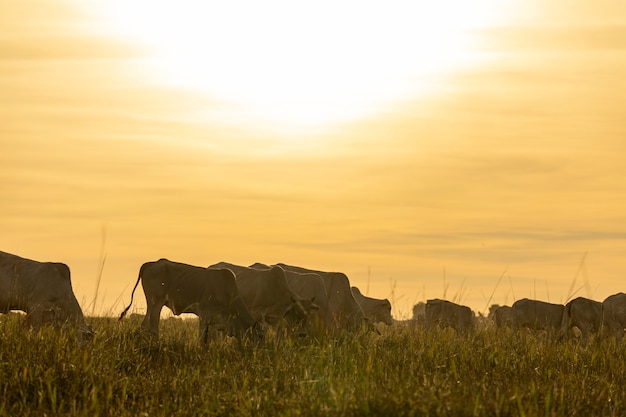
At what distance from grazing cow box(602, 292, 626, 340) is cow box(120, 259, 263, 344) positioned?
52.1ft

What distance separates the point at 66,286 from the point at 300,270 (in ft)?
31.8

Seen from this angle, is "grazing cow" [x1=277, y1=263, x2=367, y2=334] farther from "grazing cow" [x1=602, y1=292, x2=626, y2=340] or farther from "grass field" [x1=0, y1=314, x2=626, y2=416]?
"grazing cow" [x1=602, y1=292, x2=626, y2=340]

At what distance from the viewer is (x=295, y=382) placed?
9.77 m

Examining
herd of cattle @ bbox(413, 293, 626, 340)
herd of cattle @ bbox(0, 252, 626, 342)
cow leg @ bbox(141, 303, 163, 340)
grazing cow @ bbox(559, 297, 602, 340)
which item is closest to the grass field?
herd of cattle @ bbox(0, 252, 626, 342)

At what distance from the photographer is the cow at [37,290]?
1767cm

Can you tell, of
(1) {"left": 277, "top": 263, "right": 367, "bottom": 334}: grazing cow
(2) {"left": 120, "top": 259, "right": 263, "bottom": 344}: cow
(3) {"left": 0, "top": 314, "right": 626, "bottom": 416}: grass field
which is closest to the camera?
(3) {"left": 0, "top": 314, "right": 626, "bottom": 416}: grass field

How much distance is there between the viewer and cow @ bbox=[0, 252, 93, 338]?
58.0 ft

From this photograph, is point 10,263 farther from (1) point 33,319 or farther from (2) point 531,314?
(2) point 531,314

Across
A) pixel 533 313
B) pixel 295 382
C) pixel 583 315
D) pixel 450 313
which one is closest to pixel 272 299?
pixel 295 382

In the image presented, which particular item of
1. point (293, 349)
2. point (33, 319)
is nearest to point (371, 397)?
point (293, 349)

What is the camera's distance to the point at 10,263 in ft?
60.1

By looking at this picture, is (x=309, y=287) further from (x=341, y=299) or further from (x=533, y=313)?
(x=533, y=313)

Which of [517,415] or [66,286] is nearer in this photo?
[517,415]

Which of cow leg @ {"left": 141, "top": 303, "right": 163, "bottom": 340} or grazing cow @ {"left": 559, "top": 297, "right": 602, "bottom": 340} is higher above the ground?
grazing cow @ {"left": 559, "top": 297, "right": 602, "bottom": 340}
